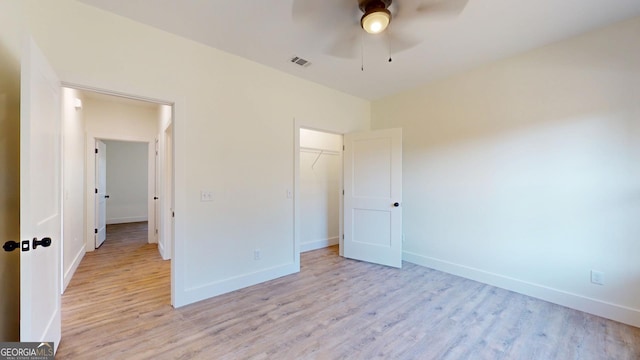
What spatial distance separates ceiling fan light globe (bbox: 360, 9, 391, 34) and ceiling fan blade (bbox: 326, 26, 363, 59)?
40cm

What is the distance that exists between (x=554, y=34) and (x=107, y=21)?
4.14 metres

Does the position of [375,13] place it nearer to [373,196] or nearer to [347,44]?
[347,44]

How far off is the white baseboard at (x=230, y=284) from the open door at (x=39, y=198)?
2.99 feet

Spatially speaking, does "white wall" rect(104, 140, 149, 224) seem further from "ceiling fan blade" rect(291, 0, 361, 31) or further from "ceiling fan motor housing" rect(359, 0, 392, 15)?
"ceiling fan motor housing" rect(359, 0, 392, 15)

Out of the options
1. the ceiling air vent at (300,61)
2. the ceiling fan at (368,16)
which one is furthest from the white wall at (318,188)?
the ceiling fan at (368,16)

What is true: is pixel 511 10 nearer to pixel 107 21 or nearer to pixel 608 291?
pixel 608 291

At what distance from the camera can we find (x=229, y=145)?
9.66 feet

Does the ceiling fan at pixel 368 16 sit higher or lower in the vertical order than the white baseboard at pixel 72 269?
higher

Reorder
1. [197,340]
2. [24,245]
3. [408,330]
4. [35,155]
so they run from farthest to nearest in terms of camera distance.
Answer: [408,330] → [197,340] → [35,155] → [24,245]

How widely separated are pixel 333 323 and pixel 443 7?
2.82 meters

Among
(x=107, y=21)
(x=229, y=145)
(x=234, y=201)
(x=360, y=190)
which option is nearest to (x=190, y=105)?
(x=229, y=145)

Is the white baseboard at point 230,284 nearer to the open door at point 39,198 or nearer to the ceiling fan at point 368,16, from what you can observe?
the open door at point 39,198

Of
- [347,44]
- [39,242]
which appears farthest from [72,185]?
[347,44]

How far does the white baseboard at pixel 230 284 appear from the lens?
2.61 meters
